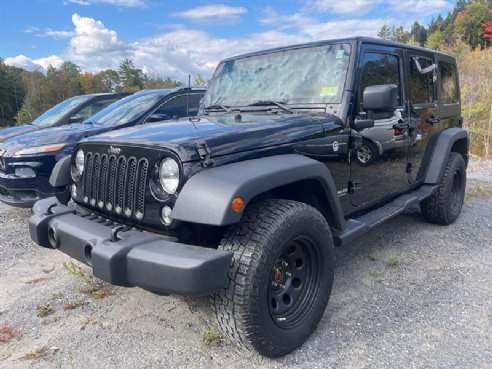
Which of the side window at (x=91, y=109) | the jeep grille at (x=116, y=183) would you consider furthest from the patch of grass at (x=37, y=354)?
the side window at (x=91, y=109)

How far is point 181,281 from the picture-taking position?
1.97m

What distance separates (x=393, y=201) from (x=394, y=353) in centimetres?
189

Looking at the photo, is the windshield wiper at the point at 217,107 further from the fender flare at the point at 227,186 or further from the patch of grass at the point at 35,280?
the patch of grass at the point at 35,280

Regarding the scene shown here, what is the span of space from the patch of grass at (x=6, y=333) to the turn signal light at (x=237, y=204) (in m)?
1.89

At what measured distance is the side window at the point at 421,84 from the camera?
4172 millimetres

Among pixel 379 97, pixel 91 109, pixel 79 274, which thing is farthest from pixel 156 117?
pixel 379 97

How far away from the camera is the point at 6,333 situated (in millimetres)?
2771

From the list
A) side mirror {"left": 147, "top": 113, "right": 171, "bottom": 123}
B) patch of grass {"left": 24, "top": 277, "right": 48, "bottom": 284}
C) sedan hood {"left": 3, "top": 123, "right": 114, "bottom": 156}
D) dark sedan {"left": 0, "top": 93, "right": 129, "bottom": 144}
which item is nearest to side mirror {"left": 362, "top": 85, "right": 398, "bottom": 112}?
patch of grass {"left": 24, "top": 277, "right": 48, "bottom": 284}

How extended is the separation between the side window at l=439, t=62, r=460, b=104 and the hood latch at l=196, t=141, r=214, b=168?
11.9 ft

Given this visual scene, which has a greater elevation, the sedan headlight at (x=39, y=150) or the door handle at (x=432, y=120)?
the door handle at (x=432, y=120)

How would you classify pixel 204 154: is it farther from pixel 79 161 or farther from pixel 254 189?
pixel 79 161

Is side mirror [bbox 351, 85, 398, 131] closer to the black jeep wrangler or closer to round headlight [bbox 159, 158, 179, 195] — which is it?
the black jeep wrangler

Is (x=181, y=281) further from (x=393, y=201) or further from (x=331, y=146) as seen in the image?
(x=393, y=201)

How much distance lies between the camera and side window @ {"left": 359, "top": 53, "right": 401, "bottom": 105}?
339 cm
